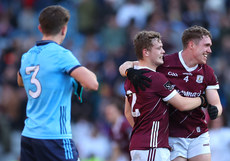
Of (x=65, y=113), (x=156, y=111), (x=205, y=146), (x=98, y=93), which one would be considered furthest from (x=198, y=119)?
(x=98, y=93)

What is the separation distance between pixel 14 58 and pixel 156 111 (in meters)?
8.96

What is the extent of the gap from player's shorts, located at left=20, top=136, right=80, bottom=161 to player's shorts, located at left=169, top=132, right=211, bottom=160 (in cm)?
132

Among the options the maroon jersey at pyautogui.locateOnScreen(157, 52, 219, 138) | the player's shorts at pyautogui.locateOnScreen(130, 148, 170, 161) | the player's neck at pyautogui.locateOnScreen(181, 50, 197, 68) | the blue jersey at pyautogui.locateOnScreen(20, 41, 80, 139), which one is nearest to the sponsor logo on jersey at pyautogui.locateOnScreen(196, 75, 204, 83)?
the maroon jersey at pyautogui.locateOnScreen(157, 52, 219, 138)

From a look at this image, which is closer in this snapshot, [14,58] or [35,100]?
[35,100]

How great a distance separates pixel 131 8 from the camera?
13641mm

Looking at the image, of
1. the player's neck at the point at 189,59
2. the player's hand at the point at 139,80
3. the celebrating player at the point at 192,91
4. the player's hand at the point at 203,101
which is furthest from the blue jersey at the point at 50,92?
the player's hand at the point at 203,101

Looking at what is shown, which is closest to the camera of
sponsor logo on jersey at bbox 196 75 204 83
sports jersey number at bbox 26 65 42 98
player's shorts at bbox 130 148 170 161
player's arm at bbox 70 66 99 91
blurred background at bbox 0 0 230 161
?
player's arm at bbox 70 66 99 91

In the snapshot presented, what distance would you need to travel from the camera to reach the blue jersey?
184 inches

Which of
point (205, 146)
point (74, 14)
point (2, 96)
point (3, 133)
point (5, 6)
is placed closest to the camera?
point (205, 146)

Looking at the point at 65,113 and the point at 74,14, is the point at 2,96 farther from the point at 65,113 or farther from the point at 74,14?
the point at 65,113

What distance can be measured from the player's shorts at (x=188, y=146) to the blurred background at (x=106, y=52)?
316 centimetres

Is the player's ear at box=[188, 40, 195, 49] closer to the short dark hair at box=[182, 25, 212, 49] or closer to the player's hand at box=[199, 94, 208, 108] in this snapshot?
the short dark hair at box=[182, 25, 212, 49]

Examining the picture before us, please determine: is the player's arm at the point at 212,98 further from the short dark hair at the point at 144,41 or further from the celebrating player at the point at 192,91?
the short dark hair at the point at 144,41

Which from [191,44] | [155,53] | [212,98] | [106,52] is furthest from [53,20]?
[106,52]
